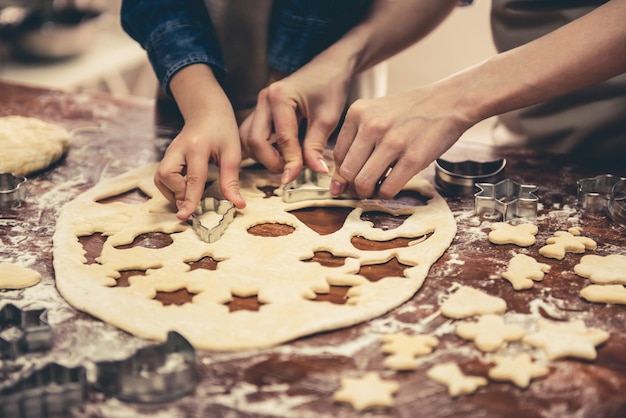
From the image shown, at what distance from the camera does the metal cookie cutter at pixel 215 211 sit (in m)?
1.50

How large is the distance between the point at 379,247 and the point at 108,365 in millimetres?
624

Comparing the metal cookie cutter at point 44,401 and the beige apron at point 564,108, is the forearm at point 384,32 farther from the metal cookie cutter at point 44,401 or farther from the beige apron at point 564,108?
the metal cookie cutter at point 44,401

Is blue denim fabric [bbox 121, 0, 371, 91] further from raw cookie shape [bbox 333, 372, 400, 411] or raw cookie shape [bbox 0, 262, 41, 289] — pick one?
raw cookie shape [bbox 333, 372, 400, 411]

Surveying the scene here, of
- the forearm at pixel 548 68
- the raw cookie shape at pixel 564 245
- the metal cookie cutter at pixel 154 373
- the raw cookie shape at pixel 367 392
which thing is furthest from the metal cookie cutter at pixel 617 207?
the metal cookie cutter at pixel 154 373

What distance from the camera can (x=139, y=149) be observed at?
201cm

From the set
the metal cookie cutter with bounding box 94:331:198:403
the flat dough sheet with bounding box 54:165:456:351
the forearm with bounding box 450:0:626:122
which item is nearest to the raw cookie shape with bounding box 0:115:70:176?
the flat dough sheet with bounding box 54:165:456:351

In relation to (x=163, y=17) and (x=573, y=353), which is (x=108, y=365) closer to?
(x=573, y=353)

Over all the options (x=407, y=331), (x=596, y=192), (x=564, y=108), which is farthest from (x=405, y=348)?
(x=564, y=108)

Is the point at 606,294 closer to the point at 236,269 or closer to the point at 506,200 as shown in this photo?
the point at 506,200

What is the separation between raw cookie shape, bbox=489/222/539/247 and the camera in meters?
1.49

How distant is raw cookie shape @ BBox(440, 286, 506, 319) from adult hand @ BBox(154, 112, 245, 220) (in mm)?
535

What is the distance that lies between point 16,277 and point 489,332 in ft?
2.74

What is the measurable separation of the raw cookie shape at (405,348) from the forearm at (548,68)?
0.59m

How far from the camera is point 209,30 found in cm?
194
